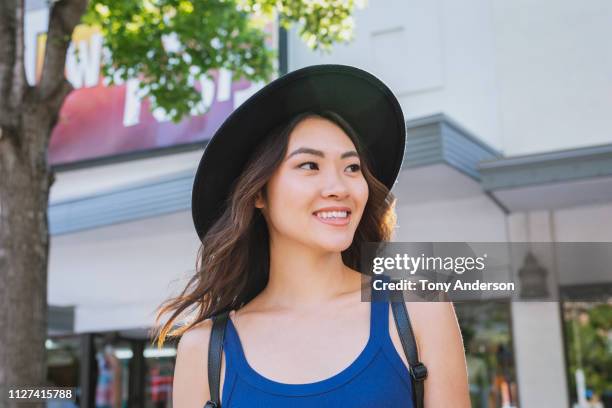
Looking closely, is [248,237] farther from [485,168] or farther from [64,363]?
[64,363]

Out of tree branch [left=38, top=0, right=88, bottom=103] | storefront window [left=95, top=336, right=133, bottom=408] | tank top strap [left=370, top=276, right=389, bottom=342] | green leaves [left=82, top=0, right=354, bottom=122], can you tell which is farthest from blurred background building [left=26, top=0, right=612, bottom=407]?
tank top strap [left=370, top=276, right=389, bottom=342]

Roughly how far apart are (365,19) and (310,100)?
7058 mm

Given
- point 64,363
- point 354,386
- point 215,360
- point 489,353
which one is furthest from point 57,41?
point 64,363

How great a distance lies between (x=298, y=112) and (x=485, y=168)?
4.79 metres

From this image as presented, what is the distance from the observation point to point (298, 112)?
2.17 meters

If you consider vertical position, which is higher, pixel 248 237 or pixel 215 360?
pixel 248 237

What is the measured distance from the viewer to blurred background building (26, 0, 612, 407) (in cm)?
689

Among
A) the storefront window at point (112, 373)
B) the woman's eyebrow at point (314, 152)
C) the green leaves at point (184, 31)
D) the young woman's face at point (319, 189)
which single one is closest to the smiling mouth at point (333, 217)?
the young woman's face at point (319, 189)

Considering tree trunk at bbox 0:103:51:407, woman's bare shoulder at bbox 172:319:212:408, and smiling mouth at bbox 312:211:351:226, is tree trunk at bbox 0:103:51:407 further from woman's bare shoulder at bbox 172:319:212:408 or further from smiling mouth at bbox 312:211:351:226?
smiling mouth at bbox 312:211:351:226

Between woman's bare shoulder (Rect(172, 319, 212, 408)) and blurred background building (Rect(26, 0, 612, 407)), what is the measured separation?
451 centimetres

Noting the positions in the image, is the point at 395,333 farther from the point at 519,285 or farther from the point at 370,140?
the point at 519,285

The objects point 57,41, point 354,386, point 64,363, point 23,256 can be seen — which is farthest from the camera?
point 64,363

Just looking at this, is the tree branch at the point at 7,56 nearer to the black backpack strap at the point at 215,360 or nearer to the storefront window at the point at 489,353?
the black backpack strap at the point at 215,360

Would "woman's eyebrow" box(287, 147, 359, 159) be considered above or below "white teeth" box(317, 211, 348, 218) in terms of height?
above
